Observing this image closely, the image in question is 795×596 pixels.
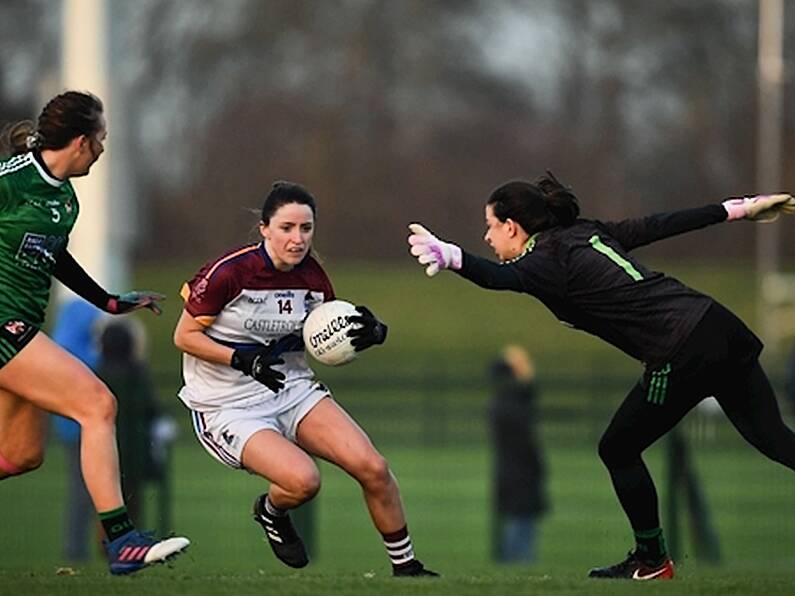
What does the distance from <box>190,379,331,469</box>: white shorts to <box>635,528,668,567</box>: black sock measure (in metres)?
1.67

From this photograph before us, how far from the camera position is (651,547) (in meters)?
9.07

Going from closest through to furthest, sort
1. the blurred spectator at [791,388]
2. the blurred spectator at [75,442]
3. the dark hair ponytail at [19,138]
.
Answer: the dark hair ponytail at [19,138], the blurred spectator at [75,442], the blurred spectator at [791,388]

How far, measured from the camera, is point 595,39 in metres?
44.1

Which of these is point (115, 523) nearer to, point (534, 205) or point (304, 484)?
point (304, 484)

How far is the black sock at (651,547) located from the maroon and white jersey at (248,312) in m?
1.77

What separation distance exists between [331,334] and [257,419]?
1.97ft

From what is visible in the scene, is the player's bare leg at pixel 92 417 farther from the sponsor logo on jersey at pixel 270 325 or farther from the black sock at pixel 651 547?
the black sock at pixel 651 547

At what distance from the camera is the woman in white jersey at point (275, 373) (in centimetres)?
895

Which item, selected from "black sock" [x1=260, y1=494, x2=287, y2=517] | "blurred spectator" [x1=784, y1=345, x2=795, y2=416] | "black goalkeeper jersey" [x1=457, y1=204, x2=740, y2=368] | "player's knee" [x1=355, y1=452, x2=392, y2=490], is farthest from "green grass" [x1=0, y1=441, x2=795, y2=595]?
"black goalkeeper jersey" [x1=457, y1=204, x2=740, y2=368]

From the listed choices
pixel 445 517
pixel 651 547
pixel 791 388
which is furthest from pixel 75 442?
pixel 791 388

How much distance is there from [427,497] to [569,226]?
10200mm

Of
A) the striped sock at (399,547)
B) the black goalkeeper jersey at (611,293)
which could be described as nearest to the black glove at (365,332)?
the black goalkeeper jersey at (611,293)

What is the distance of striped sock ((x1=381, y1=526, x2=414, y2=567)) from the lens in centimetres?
919

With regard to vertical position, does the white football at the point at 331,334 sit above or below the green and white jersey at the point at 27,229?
below
